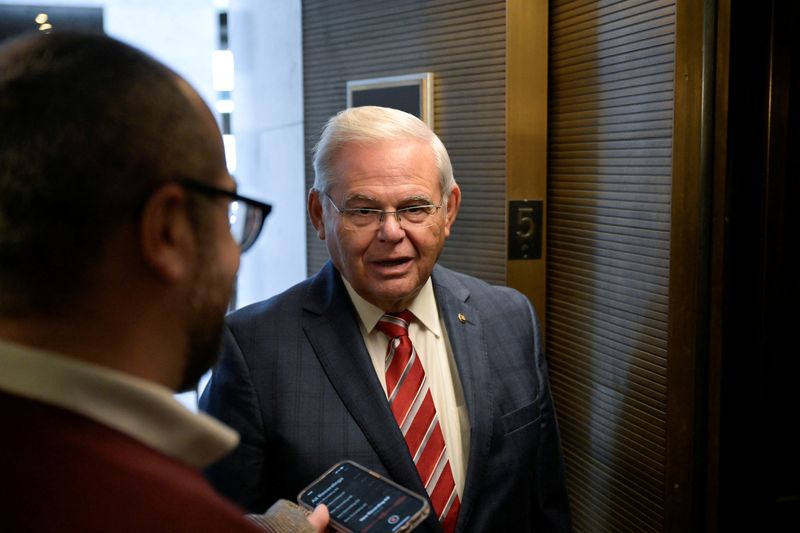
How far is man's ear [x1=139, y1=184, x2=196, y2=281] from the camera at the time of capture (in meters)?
0.74

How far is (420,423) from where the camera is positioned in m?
1.74

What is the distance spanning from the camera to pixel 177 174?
760mm

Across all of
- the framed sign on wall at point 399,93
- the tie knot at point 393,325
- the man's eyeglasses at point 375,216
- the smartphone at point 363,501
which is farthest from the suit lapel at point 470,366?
the framed sign on wall at point 399,93

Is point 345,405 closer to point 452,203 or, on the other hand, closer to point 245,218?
point 452,203

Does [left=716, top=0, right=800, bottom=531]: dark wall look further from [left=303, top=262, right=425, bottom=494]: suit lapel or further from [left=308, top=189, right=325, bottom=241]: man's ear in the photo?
[left=308, top=189, right=325, bottom=241]: man's ear

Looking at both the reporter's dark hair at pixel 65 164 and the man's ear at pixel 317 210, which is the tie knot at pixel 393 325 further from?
the reporter's dark hair at pixel 65 164

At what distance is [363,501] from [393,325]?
1.80 feet

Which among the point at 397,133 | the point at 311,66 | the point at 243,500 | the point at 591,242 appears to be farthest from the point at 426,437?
the point at 311,66

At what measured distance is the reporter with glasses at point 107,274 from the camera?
63 centimetres

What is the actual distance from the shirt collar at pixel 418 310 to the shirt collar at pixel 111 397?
3.40ft

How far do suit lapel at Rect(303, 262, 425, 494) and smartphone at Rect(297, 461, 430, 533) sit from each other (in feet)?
0.75

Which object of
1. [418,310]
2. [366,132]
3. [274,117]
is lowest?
[418,310]

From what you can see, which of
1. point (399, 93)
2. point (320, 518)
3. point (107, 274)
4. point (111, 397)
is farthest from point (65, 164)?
point (399, 93)

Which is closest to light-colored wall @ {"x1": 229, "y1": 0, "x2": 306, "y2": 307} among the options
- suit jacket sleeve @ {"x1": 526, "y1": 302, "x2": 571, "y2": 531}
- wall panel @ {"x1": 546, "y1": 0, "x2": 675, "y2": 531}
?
wall panel @ {"x1": 546, "y1": 0, "x2": 675, "y2": 531}
